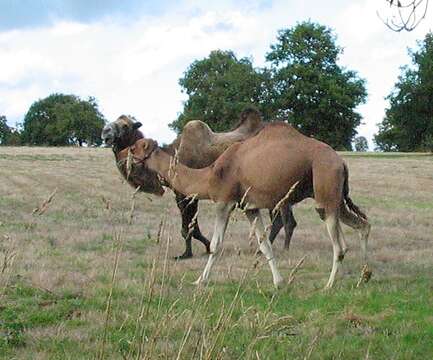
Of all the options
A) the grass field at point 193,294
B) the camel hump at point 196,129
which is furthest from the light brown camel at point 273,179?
the camel hump at point 196,129

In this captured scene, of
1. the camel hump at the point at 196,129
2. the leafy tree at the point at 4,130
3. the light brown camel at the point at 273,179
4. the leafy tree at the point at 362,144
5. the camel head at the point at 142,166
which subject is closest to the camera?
the light brown camel at the point at 273,179

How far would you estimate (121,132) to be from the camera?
426 inches

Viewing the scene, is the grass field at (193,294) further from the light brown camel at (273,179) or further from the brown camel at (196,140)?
the light brown camel at (273,179)

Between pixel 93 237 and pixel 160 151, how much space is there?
9.19ft

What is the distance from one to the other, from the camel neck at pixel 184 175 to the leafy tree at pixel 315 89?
156ft

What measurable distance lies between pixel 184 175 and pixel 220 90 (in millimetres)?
55792

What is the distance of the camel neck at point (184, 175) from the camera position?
28.8 feet

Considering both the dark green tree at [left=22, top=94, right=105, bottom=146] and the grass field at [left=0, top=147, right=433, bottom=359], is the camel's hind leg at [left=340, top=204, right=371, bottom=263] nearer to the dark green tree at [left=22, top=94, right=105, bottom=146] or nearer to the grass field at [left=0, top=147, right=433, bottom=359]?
the grass field at [left=0, top=147, right=433, bottom=359]

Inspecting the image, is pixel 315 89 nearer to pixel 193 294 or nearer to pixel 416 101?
pixel 416 101

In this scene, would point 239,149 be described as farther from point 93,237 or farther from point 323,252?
point 93,237

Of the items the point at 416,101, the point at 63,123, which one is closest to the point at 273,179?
the point at 416,101

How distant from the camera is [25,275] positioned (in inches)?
318

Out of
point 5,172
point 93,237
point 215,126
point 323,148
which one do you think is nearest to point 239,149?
point 323,148

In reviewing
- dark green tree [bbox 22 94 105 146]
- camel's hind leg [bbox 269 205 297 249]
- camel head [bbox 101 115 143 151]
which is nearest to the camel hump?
camel head [bbox 101 115 143 151]
